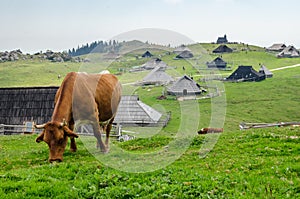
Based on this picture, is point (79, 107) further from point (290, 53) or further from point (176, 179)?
point (290, 53)

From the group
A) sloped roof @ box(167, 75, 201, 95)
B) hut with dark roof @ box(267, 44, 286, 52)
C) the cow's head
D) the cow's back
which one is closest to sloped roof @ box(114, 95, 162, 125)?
sloped roof @ box(167, 75, 201, 95)

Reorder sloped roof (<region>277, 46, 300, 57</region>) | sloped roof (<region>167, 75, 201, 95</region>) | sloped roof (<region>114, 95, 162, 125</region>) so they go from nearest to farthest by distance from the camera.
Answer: sloped roof (<region>114, 95, 162, 125</region>) → sloped roof (<region>167, 75, 201, 95</region>) → sloped roof (<region>277, 46, 300, 57</region>)

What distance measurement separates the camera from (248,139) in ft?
55.2

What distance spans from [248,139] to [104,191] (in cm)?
967

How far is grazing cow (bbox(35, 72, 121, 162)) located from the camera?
493 inches

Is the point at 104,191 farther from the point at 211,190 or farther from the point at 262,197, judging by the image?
the point at 262,197

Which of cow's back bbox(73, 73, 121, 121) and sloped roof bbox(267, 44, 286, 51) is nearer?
cow's back bbox(73, 73, 121, 121)

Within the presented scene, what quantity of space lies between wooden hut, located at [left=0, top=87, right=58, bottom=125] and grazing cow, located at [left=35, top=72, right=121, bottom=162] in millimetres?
21284

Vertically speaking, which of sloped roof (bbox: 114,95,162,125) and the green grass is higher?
the green grass

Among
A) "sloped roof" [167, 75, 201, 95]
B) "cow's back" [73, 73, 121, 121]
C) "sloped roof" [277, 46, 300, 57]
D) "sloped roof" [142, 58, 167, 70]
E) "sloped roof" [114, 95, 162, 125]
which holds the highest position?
"sloped roof" [277, 46, 300, 57]

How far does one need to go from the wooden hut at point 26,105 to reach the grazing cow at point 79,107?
69.8 feet

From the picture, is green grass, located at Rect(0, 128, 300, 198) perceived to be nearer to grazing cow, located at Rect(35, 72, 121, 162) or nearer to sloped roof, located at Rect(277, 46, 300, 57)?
grazing cow, located at Rect(35, 72, 121, 162)

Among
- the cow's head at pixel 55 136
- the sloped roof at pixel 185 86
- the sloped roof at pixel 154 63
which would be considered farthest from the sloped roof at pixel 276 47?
the cow's head at pixel 55 136

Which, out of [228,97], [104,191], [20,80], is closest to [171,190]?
[104,191]
